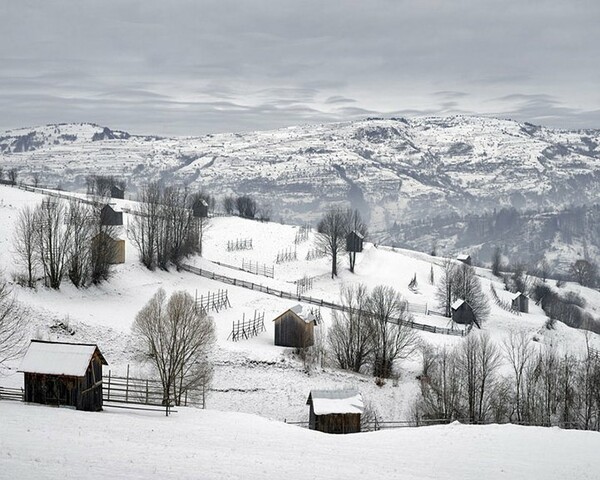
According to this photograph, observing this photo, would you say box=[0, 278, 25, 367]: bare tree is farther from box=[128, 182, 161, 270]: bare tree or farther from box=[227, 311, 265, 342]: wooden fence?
box=[128, 182, 161, 270]: bare tree

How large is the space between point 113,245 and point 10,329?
22.9 m

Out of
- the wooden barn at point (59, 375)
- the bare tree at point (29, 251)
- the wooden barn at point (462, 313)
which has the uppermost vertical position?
the bare tree at point (29, 251)

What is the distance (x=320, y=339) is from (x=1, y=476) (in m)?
40.5

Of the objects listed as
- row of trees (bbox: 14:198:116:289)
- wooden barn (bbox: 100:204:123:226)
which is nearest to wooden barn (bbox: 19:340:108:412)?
row of trees (bbox: 14:198:116:289)

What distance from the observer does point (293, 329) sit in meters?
53.5

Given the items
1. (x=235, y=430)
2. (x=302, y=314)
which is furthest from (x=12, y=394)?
(x=302, y=314)

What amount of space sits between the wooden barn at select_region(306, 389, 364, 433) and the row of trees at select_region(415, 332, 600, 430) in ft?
31.9

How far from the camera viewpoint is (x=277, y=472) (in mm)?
21859

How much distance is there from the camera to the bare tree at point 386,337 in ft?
178

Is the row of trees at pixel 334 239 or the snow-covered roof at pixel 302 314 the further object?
the row of trees at pixel 334 239

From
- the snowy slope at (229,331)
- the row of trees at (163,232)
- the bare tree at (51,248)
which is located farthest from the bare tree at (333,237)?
the bare tree at (51,248)

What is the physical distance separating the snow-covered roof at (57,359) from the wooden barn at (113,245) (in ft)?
93.7

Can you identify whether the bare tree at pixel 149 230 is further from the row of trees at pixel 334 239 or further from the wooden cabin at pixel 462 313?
the wooden cabin at pixel 462 313

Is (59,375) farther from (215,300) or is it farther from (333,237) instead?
(333,237)
